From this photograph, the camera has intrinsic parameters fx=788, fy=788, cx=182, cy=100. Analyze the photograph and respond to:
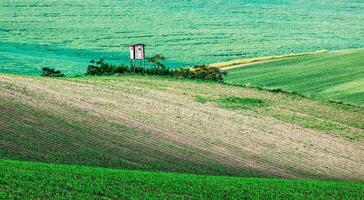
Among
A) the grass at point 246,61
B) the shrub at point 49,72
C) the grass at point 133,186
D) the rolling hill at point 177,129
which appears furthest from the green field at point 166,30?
the grass at point 133,186

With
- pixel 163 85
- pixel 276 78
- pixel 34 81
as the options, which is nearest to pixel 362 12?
pixel 276 78

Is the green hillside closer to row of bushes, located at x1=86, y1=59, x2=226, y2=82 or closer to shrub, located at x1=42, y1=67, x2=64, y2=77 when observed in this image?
row of bushes, located at x1=86, y1=59, x2=226, y2=82

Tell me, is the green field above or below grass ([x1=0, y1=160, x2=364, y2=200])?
below

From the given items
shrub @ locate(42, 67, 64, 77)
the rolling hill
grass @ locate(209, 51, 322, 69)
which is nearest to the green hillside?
grass @ locate(209, 51, 322, 69)

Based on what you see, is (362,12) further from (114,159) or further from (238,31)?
(114,159)

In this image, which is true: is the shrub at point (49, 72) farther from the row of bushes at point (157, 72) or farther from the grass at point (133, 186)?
the grass at point (133, 186)

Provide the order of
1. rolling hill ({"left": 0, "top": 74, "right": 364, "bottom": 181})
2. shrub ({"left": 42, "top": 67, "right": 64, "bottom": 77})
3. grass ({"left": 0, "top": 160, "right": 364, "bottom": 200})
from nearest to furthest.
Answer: grass ({"left": 0, "top": 160, "right": 364, "bottom": 200}), rolling hill ({"left": 0, "top": 74, "right": 364, "bottom": 181}), shrub ({"left": 42, "top": 67, "right": 64, "bottom": 77})
